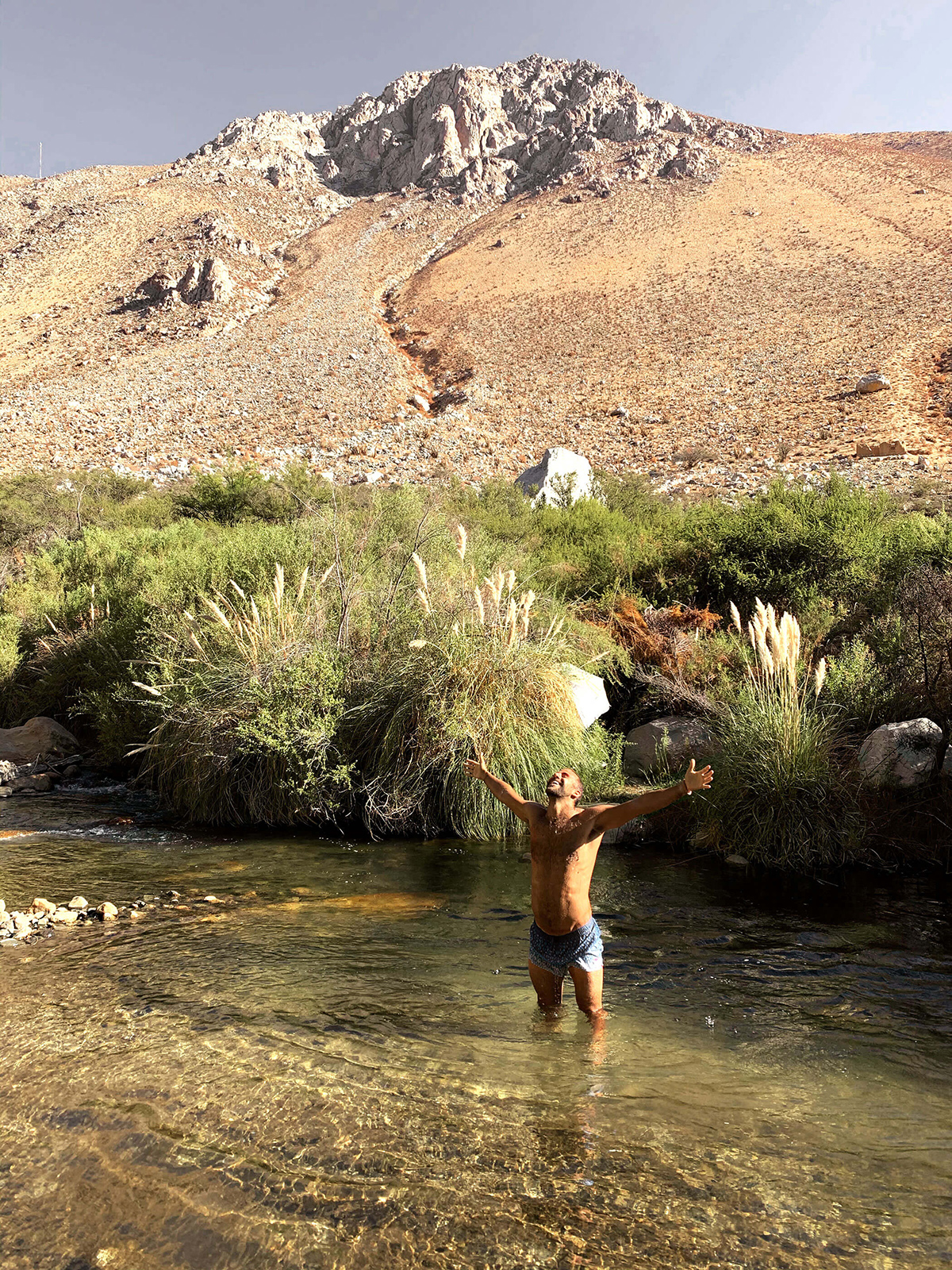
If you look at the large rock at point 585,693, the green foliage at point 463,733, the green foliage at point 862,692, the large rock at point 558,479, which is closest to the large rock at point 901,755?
the green foliage at point 862,692

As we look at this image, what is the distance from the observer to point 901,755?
729 cm

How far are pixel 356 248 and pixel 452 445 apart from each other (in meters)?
40.7

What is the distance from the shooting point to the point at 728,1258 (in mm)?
2619

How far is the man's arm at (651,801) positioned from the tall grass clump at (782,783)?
3474 millimetres

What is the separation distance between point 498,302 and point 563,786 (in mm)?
55302

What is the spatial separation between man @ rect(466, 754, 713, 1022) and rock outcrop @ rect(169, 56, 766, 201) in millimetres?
76018

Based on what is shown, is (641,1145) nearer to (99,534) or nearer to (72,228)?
(99,534)

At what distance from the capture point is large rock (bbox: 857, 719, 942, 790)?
721 centimetres

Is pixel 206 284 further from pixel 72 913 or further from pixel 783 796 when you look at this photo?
pixel 783 796

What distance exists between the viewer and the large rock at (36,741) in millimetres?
10953

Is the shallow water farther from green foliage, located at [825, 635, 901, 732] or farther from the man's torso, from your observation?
green foliage, located at [825, 635, 901, 732]

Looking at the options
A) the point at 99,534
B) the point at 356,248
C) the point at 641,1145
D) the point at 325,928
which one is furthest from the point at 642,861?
the point at 356,248

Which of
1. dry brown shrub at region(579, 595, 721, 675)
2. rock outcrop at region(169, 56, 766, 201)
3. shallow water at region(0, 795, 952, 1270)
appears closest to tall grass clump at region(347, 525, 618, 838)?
shallow water at region(0, 795, 952, 1270)

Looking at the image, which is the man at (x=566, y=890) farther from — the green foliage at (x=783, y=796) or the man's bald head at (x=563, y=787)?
the green foliage at (x=783, y=796)
